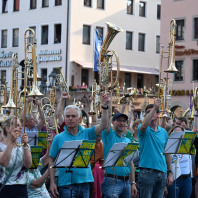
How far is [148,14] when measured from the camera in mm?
52625

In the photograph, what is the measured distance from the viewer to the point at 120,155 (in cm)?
962

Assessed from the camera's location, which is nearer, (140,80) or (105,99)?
(105,99)

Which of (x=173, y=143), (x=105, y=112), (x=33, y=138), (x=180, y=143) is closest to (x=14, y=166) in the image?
(x=105, y=112)

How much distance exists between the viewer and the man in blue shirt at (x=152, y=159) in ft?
32.1

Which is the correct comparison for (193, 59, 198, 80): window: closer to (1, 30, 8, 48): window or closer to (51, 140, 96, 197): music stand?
(1, 30, 8, 48): window

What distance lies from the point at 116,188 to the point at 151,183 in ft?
1.76

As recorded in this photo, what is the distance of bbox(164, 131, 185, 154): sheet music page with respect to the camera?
10.0 metres

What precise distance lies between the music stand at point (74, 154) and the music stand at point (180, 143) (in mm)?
1729

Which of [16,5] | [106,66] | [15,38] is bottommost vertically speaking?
[106,66]

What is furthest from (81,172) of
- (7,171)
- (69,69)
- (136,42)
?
(136,42)

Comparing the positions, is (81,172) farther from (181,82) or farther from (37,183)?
(181,82)

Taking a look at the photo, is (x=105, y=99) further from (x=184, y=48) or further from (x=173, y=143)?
(x=184, y=48)

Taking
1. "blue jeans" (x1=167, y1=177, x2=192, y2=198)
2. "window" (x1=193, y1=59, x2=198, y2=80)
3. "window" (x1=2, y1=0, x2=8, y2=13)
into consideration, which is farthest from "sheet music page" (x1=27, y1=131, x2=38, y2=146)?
"window" (x1=2, y1=0, x2=8, y2=13)

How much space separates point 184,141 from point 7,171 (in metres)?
3.55
